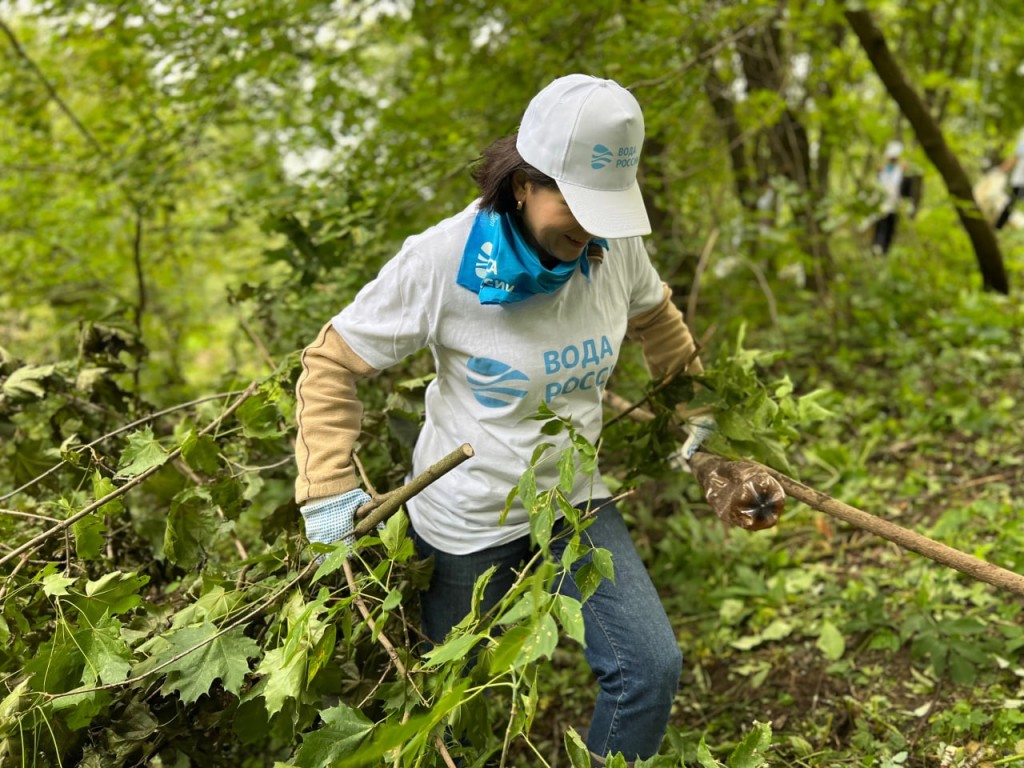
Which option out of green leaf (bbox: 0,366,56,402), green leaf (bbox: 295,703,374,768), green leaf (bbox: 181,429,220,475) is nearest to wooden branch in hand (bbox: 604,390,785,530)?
green leaf (bbox: 295,703,374,768)

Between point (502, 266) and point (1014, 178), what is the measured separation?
709cm

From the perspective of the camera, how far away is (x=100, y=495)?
1.79 m

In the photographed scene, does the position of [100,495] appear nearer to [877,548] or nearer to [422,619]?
[422,619]

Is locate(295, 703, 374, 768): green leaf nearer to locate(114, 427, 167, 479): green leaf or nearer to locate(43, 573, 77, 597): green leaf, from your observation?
locate(43, 573, 77, 597): green leaf

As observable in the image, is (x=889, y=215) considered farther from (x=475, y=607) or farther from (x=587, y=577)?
(x=475, y=607)

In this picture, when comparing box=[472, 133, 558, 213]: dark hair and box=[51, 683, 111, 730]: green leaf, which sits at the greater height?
box=[472, 133, 558, 213]: dark hair

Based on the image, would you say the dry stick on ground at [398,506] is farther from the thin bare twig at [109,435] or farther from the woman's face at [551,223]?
the thin bare twig at [109,435]

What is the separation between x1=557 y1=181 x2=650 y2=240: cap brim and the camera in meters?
1.55

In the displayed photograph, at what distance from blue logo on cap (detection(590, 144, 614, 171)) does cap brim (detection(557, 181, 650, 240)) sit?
0.15ft

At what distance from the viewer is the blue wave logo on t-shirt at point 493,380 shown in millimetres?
1742

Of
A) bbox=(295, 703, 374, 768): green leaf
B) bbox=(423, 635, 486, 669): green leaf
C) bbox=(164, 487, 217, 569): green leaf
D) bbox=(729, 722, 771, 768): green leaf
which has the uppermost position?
bbox=(423, 635, 486, 669): green leaf

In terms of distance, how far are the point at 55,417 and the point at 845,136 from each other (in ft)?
14.8

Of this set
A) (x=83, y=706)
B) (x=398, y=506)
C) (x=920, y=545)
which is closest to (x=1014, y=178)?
(x=920, y=545)

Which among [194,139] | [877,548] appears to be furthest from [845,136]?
[194,139]
